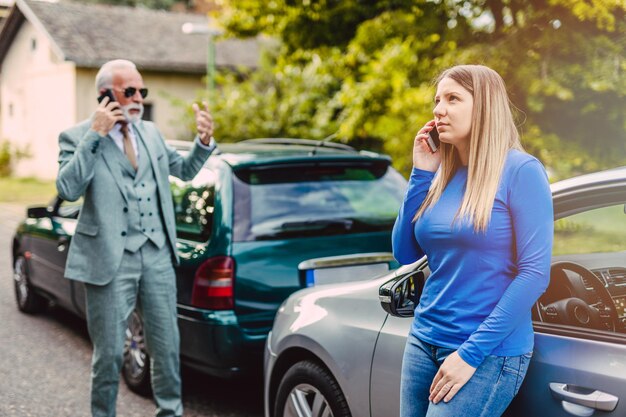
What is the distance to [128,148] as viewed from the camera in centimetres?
443

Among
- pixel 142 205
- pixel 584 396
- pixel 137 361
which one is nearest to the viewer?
pixel 584 396

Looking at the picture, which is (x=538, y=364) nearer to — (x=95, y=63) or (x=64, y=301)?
(x=64, y=301)

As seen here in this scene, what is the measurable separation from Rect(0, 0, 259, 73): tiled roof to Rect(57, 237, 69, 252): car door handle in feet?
73.8

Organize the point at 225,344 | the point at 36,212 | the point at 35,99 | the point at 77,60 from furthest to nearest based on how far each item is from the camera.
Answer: the point at 35,99 → the point at 77,60 → the point at 36,212 → the point at 225,344

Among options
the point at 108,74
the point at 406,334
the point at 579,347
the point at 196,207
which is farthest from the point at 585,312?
the point at 196,207

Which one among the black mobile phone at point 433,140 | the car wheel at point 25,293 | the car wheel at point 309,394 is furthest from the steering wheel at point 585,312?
the car wheel at point 25,293

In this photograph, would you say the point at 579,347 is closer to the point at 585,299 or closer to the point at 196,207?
the point at 585,299

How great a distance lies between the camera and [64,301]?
6883 mm

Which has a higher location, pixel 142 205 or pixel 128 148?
pixel 128 148

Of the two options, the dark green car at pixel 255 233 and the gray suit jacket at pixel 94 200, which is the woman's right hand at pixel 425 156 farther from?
the dark green car at pixel 255 233

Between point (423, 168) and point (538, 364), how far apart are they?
70 centimetres

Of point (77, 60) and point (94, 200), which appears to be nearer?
point (94, 200)

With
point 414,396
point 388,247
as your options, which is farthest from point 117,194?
point 414,396

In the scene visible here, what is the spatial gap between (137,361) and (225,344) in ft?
3.40
